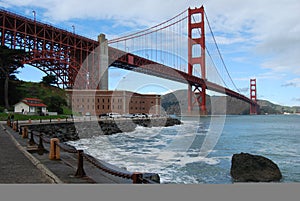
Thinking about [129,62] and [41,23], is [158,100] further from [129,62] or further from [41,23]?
[41,23]

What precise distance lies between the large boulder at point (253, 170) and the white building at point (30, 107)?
24.8m

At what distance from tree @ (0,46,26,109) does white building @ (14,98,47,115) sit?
1.20 m

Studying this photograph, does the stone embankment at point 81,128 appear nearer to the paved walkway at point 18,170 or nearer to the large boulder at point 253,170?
the paved walkway at point 18,170

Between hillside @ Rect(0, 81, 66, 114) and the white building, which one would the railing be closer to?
the white building

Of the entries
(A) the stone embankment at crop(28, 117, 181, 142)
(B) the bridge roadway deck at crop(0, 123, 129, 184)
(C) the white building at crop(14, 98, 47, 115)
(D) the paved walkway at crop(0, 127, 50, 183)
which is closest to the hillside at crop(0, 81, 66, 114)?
(C) the white building at crop(14, 98, 47, 115)

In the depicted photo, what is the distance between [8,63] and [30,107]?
509cm

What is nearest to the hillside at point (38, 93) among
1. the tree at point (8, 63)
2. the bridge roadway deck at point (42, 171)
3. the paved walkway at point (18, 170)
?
the tree at point (8, 63)

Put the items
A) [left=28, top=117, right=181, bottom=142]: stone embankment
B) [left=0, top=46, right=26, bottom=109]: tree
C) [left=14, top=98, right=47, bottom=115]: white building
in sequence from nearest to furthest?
1. [left=28, top=117, right=181, bottom=142]: stone embankment
2. [left=0, top=46, right=26, bottom=109]: tree
3. [left=14, top=98, right=47, bottom=115]: white building

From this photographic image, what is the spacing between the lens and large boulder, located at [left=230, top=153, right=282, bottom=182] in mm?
10344

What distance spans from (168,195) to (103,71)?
38394mm

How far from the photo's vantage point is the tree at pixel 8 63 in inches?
1172

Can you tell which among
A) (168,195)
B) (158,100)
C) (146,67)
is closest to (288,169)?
(168,195)

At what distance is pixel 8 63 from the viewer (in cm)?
3122

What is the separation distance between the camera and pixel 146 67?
138 feet
